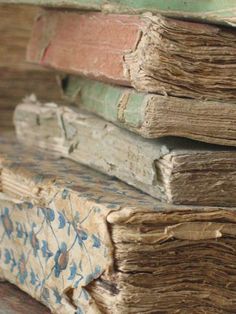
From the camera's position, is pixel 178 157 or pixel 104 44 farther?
pixel 104 44

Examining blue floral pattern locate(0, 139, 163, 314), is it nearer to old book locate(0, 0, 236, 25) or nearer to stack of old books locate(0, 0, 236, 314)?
stack of old books locate(0, 0, 236, 314)

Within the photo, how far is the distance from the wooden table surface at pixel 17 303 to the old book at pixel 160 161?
0.25 meters

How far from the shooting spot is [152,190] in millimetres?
1600

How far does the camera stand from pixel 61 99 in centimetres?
233

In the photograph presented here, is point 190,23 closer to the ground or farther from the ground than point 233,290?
farther from the ground

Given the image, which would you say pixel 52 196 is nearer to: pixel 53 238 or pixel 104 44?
pixel 53 238

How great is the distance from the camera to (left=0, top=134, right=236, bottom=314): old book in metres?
Result: 1.48

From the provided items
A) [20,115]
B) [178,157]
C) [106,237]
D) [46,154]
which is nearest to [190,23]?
[178,157]

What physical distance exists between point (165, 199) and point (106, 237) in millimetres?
133

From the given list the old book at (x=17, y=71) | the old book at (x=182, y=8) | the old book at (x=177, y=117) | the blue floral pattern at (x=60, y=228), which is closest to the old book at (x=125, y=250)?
the blue floral pattern at (x=60, y=228)

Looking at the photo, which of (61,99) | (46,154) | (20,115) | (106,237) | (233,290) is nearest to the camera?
(106,237)

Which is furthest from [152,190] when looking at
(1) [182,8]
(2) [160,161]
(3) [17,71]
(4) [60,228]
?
(3) [17,71]

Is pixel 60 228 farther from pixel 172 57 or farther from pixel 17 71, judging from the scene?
pixel 17 71

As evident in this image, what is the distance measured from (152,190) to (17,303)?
1.14 ft
